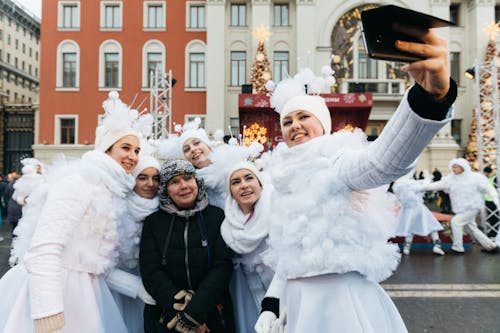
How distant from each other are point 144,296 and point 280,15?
24288 millimetres

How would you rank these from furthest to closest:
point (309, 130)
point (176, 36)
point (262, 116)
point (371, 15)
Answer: point (176, 36), point (262, 116), point (309, 130), point (371, 15)

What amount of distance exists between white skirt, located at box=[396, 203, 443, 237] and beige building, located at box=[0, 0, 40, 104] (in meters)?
48.6

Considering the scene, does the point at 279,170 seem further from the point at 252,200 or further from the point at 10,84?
the point at 10,84

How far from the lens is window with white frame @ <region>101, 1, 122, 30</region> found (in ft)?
84.4

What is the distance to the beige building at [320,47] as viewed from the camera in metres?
23.8

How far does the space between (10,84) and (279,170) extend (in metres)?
59.4

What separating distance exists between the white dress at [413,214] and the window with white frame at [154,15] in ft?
68.8

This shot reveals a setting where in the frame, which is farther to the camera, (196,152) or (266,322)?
(196,152)

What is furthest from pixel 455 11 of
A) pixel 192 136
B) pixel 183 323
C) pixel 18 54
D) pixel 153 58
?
pixel 18 54

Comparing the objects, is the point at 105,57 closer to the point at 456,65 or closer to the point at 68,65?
the point at 68,65

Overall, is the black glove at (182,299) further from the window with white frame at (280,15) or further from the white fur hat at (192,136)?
the window with white frame at (280,15)

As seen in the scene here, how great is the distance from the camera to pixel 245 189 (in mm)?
2980

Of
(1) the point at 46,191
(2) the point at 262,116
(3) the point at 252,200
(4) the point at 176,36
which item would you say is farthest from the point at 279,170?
(4) the point at 176,36

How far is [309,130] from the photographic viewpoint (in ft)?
7.25
